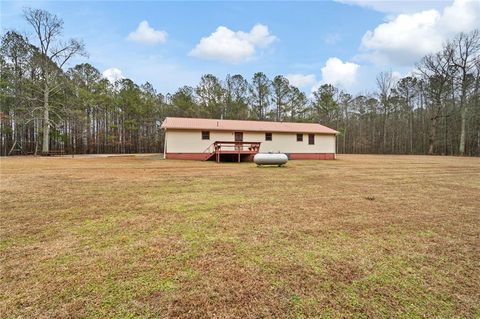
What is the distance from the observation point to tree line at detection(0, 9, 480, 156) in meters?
25.4

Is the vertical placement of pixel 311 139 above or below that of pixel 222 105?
below

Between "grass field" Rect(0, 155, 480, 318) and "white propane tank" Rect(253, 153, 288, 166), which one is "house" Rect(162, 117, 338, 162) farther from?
"grass field" Rect(0, 155, 480, 318)

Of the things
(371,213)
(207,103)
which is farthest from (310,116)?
(371,213)

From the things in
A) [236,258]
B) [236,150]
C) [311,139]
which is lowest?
[236,258]

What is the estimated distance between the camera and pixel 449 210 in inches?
208

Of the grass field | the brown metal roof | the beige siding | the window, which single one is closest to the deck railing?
the beige siding

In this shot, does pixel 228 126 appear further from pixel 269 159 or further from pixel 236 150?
pixel 269 159

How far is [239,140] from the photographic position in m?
20.3

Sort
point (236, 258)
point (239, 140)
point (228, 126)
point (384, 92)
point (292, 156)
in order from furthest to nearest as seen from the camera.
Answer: point (384, 92) → point (292, 156) → point (228, 126) → point (239, 140) → point (236, 258)

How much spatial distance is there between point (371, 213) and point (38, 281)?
5179 mm

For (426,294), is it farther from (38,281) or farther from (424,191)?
(424,191)

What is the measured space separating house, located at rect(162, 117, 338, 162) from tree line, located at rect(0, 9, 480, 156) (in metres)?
13.5

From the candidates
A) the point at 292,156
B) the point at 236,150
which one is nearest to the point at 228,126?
the point at 236,150

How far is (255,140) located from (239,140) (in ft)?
4.57
